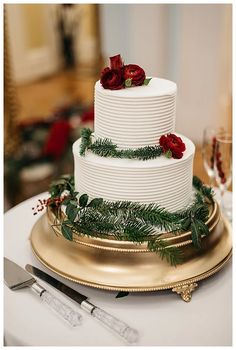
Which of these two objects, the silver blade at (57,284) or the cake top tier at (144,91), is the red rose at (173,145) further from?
the silver blade at (57,284)

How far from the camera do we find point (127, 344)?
108 cm

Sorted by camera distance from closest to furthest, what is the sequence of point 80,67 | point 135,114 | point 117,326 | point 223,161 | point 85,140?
point 117,326 → point 135,114 → point 85,140 → point 223,161 → point 80,67

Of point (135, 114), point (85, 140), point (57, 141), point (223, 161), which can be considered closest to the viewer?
point (135, 114)

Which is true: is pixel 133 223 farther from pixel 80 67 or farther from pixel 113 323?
pixel 80 67

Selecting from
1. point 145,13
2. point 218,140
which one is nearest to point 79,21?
point 145,13

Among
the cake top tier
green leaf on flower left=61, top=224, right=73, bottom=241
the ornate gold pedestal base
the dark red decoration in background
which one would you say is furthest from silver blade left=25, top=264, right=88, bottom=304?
the dark red decoration in background

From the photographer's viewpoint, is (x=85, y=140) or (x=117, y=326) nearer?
(x=117, y=326)

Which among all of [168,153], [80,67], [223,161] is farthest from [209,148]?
[80,67]

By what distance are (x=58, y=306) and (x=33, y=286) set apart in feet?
0.34

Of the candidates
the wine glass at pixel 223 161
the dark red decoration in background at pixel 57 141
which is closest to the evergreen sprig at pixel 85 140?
the wine glass at pixel 223 161

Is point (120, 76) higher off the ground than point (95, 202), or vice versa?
point (120, 76)

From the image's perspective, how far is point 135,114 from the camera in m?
1.20

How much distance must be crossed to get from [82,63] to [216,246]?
5180 millimetres

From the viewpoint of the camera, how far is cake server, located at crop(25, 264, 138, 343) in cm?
108
